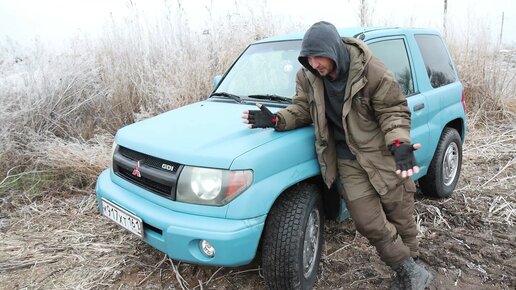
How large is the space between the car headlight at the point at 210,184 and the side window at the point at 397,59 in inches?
63.0

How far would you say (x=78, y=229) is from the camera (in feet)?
11.1

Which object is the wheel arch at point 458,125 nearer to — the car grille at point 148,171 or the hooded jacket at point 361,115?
the hooded jacket at point 361,115

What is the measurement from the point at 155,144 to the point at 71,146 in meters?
2.64

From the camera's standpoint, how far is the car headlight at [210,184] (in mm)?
2090

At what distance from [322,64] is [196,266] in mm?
1618

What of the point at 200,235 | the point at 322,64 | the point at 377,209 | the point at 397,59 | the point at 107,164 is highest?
the point at 322,64

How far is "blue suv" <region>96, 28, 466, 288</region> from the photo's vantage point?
210 cm

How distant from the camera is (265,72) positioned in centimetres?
312

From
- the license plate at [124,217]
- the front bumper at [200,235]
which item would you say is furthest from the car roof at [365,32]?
the license plate at [124,217]

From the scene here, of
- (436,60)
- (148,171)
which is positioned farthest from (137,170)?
(436,60)

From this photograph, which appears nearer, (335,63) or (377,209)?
(335,63)

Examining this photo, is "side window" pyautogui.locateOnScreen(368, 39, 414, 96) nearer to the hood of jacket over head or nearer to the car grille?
the hood of jacket over head

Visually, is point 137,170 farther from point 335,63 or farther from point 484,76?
point 484,76

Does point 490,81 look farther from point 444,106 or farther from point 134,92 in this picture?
point 134,92
